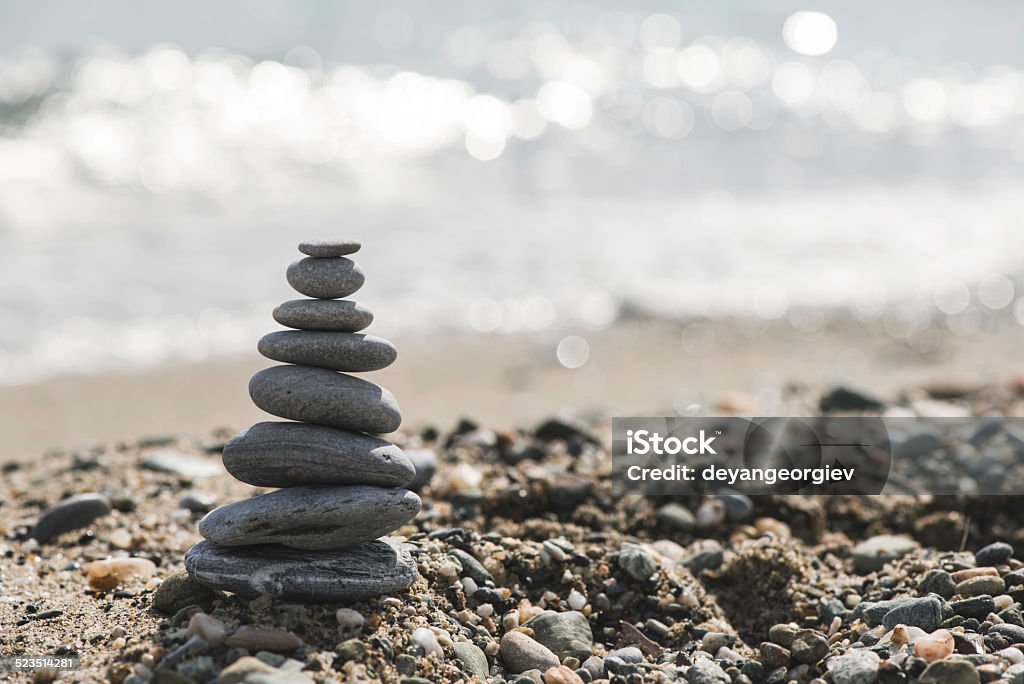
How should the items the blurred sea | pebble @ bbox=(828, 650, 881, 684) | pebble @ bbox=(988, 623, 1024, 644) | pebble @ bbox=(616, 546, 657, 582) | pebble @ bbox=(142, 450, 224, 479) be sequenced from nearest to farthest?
pebble @ bbox=(828, 650, 881, 684), pebble @ bbox=(988, 623, 1024, 644), pebble @ bbox=(616, 546, 657, 582), pebble @ bbox=(142, 450, 224, 479), the blurred sea

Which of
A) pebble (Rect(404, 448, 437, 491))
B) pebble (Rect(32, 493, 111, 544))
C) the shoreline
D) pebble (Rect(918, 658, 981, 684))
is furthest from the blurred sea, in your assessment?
pebble (Rect(918, 658, 981, 684))

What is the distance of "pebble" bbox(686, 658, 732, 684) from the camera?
3.51 m

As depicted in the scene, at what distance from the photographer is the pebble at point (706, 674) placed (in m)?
3.51

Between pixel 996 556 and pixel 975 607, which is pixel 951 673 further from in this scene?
pixel 996 556

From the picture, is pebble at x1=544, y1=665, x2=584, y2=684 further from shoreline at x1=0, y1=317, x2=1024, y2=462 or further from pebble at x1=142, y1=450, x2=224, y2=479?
shoreline at x1=0, y1=317, x2=1024, y2=462

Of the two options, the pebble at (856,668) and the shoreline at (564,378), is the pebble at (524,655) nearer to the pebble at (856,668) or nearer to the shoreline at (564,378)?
the pebble at (856,668)

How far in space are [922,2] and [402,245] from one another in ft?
109

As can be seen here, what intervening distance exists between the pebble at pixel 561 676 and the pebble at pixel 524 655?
0.36 feet

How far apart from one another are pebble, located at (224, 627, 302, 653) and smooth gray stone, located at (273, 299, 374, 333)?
1135 millimetres

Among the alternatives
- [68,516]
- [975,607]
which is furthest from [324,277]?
[975,607]

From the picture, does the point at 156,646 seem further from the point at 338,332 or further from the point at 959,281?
the point at 959,281

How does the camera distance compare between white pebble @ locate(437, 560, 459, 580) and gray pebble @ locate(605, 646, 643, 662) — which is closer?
gray pebble @ locate(605, 646, 643, 662)

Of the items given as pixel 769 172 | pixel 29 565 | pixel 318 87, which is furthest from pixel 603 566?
pixel 318 87

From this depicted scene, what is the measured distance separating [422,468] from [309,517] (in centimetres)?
179
